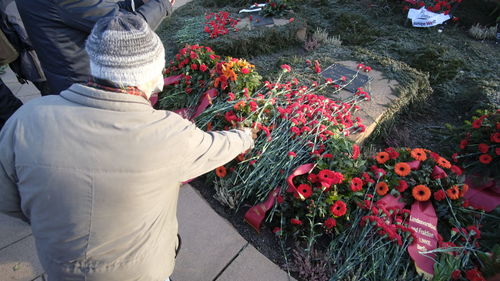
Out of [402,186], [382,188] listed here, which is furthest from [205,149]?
[402,186]

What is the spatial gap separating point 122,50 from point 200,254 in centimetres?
155

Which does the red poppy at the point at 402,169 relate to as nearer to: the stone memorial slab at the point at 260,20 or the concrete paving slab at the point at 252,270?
the concrete paving slab at the point at 252,270

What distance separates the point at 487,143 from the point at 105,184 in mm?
2848

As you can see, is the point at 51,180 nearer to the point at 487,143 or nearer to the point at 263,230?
the point at 263,230

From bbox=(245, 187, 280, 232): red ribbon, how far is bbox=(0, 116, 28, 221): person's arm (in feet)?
4.64

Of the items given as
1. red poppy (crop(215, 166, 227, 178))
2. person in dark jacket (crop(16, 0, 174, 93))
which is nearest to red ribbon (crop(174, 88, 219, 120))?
red poppy (crop(215, 166, 227, 178))

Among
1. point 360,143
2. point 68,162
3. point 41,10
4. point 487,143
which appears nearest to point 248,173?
point 360,143

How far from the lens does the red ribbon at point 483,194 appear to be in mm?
2238

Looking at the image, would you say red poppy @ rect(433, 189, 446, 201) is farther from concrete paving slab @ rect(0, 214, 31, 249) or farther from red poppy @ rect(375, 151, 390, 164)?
concrete paving slab @ rect(0, 214, 31, 249)

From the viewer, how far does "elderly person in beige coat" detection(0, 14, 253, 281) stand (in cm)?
102

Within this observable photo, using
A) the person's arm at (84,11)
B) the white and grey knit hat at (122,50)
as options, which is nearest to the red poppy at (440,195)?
the white and grey knit hat at (122,50)

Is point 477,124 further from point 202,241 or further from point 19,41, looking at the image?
point 19,41

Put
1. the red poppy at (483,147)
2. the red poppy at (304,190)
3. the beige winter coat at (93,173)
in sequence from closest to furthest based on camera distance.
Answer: the beige winter coat at (93,173)
the red poppy at (304,190)
the red poppy at (483,147)

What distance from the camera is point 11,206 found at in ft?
4.27
